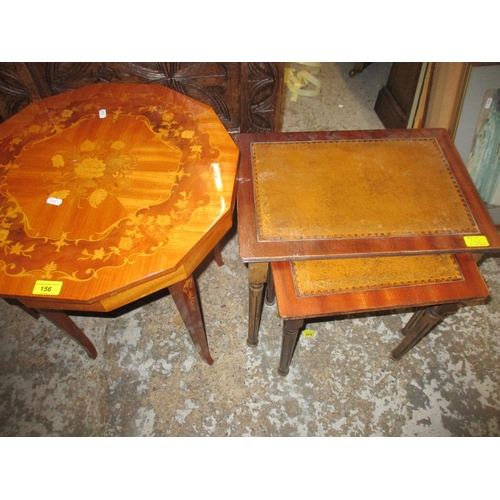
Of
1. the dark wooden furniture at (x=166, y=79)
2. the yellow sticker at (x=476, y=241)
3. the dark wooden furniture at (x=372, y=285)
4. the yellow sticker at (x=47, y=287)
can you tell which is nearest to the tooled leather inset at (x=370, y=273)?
the dark wooden furniture at (x=372, y=285)

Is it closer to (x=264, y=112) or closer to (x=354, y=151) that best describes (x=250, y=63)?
(x=264, y=112)

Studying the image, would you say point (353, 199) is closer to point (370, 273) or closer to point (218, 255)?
point (370, 273)

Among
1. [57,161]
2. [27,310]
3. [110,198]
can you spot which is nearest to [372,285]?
[110,198]

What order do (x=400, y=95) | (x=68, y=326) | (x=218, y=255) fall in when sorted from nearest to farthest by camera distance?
(x=68, y=326) < (x=218, y=255) < (x=400, y=95)

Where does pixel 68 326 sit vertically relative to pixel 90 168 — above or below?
below

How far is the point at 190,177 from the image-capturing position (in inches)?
58.6

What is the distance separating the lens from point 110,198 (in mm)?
1425

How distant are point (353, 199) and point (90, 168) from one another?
44.8 inches

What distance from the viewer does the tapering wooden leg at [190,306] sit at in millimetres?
1458

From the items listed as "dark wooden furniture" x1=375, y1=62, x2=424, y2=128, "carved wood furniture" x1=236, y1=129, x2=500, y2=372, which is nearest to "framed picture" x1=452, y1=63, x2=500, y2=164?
"dark wooden furniture" x1=375, y1=62, x2=424, y2=128

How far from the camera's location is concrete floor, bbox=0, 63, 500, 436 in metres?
1.82

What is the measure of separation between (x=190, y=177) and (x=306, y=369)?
123cm

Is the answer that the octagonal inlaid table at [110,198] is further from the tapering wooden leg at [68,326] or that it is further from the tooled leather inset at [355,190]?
the tooled leather inset at [355,190]

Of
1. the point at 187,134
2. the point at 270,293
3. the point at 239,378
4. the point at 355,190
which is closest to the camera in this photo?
the point at 355,190
